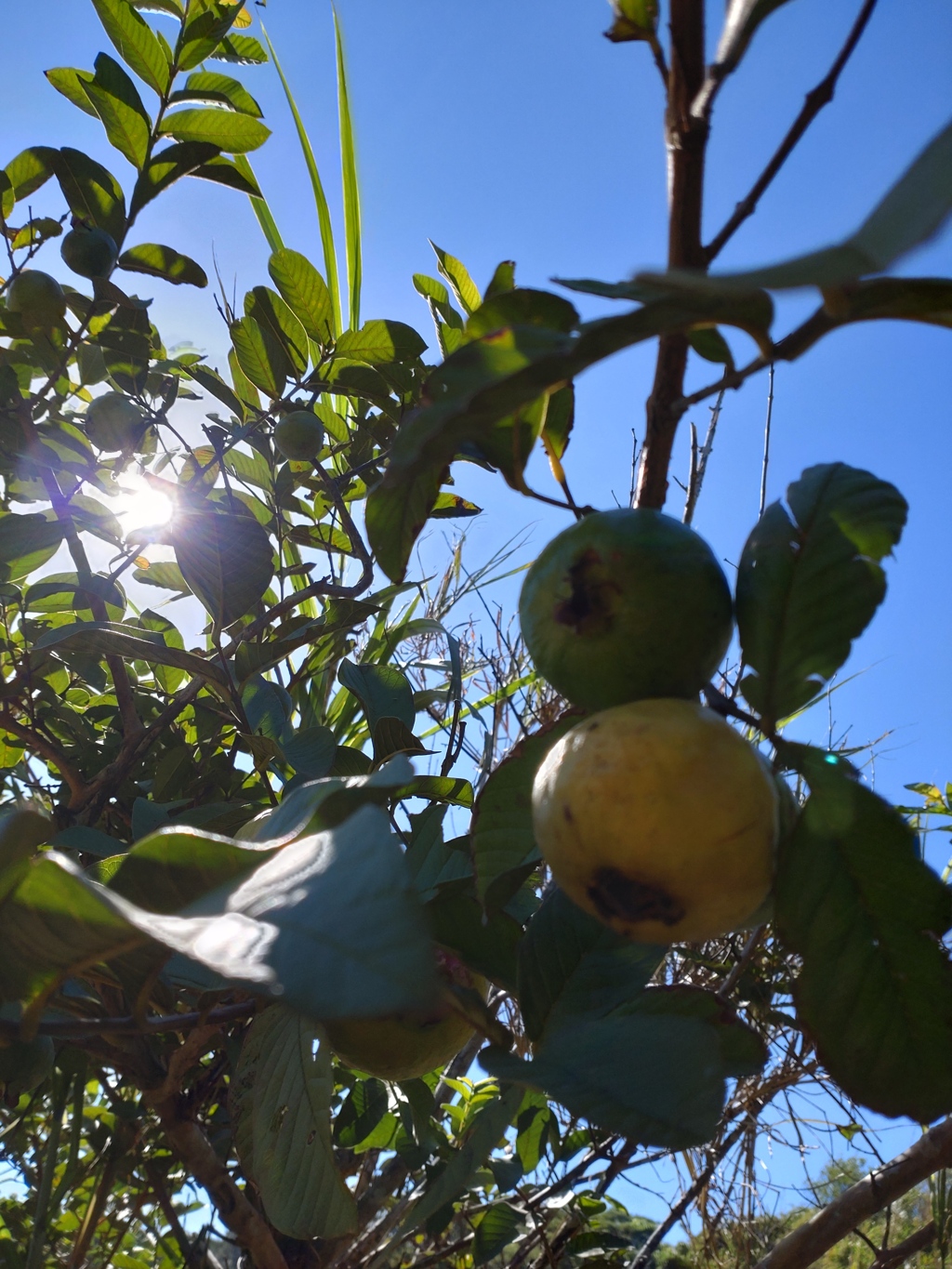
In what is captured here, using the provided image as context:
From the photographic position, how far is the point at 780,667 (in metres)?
0.55

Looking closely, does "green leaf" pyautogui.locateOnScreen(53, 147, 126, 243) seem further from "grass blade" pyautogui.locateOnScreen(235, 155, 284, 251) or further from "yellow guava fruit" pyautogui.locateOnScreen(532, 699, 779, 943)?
"yellow guava fruit" pyautogui.locateOnScreen(532, 699, 779, 943)

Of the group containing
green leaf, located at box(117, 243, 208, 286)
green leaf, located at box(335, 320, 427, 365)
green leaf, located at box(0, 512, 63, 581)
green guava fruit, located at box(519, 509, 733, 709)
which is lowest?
green guava fruit, located at box(519, 509, 733, 709)

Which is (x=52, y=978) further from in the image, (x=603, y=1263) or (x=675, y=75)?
(x=603, y=1263)

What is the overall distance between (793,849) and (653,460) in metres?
0.27

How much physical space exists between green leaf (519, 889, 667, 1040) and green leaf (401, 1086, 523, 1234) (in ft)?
0.17

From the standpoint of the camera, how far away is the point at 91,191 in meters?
1.46

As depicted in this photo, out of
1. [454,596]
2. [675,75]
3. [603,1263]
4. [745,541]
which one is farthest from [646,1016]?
[454,596]

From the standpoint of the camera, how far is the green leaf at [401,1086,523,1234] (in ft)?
1.79

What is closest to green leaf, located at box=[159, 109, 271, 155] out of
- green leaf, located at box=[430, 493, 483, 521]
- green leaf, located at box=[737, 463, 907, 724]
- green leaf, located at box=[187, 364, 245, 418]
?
green leaf, located at box=[187, 364, 245, 418]

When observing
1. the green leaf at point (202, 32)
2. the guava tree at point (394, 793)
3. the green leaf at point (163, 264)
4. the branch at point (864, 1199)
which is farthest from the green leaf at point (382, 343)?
the branch at point (864, 1199)

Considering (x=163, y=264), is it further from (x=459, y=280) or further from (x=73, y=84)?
(x=459, y=280)

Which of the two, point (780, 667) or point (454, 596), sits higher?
point (454, 596)

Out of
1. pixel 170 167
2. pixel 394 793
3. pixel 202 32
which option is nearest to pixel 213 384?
pixel 170 167

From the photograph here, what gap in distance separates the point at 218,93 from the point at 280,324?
404mm
